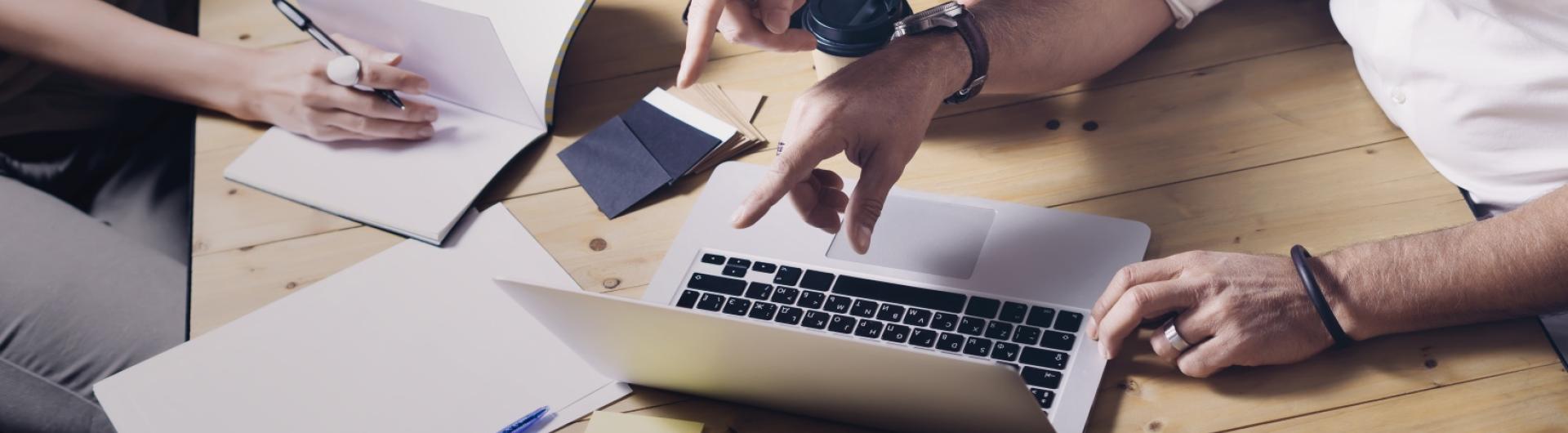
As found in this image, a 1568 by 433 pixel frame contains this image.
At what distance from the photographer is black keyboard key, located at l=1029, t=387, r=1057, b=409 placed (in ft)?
2.58

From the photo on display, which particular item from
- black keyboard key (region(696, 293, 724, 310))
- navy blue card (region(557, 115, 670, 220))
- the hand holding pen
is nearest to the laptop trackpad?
black keyboard key (region(696, 293, 724, 310))

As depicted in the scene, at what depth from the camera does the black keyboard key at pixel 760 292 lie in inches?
35.2

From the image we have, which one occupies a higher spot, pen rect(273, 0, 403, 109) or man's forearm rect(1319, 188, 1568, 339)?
pen rect(273, 0, 403, 109)

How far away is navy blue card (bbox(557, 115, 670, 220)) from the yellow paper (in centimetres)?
23

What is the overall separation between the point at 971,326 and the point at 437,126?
0.61 metres

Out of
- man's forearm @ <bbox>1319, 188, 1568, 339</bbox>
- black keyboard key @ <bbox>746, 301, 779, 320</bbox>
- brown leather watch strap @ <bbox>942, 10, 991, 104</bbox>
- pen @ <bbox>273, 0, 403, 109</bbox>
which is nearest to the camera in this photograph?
man's forearm @ <bbox>1319, 188, 1568, 339</bbox>

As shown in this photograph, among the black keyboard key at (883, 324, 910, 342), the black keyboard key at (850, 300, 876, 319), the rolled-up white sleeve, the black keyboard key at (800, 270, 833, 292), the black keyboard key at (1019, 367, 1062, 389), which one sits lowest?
the black keyboard key at (1019, 367, 1062, 389)

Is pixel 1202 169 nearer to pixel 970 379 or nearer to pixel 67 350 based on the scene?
pixel 970 379

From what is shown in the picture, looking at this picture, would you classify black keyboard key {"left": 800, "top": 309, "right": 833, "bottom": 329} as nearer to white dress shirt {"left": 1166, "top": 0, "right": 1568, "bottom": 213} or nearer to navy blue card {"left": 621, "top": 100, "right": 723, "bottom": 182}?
navy blue card {"left": 621, "top": 100, "right": 723, "bottom": 182}

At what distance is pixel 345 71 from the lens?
108 cm

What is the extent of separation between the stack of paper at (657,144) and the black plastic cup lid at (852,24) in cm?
12

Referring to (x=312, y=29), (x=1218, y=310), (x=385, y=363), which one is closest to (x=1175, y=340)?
(x=1218, y=310)

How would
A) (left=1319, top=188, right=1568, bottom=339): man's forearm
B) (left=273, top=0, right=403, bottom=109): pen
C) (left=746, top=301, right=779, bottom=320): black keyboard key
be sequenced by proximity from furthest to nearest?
(left=273, top=0, right=403, bottom=109): pen → (left=746, top=301, right=779, bottom=320): black keyboard key → (left=1319, top=188, right=1568, bottom=339): man's forearm

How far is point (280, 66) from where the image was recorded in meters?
1.15
